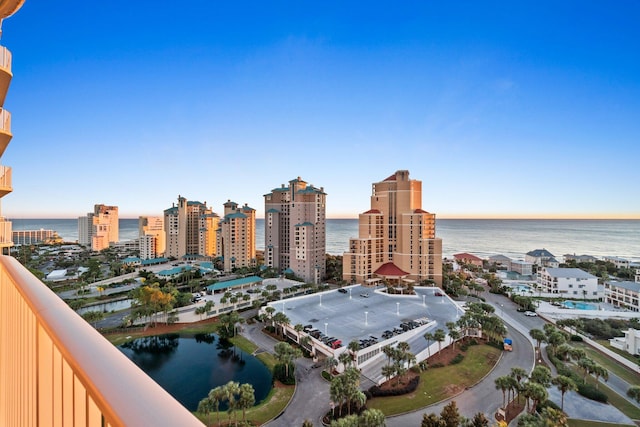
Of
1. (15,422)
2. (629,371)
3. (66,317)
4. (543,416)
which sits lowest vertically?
(629,371)

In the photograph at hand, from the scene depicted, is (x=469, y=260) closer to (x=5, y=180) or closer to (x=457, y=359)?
(x=457, y=359)

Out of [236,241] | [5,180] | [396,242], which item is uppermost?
[5,180]

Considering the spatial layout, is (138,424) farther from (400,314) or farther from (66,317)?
(400,314)

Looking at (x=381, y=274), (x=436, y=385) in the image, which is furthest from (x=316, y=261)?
(x=436, y=385)

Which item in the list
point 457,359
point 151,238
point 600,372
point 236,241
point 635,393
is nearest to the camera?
point 635,393

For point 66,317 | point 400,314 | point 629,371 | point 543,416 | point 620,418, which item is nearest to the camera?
point 66,317

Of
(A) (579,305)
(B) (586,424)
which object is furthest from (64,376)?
(A) (579,305)

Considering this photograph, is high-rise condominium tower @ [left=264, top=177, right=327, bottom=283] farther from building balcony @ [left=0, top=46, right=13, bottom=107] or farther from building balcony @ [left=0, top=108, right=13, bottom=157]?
building balcony @ [left=0, top=46, right=13, bottom=107]
